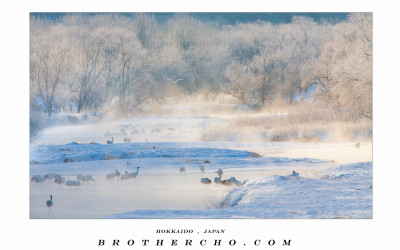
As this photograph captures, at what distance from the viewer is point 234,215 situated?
7.00 metres

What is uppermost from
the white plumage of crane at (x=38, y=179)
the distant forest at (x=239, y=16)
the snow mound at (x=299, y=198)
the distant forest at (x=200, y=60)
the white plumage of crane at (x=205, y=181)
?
the distant forest at (x=239, y=16)

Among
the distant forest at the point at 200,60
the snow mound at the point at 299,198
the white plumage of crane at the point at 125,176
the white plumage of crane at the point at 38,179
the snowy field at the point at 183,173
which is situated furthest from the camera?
the distant forest at the point at 200,60

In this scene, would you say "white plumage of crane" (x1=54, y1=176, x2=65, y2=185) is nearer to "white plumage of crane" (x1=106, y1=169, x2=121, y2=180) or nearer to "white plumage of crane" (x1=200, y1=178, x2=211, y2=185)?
"white plumage of crane" (x1=106, y1=169, x2=121, y2=180)

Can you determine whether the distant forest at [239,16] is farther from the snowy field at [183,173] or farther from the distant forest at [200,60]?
the snowy field at [183,173]

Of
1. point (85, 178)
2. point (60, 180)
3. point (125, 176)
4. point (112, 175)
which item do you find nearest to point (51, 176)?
point (60, 180)

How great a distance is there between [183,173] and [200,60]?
164cm

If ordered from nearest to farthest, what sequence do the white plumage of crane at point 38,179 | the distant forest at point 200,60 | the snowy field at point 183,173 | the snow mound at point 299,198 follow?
1. the snow mound at point 299,198
2. the snowy field at point 183,173
3. the white plumage of crane at point 38,179
4. the distant forest at point 200,60

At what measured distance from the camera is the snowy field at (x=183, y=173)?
24.2 feet

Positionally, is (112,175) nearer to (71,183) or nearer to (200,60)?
(71,183)

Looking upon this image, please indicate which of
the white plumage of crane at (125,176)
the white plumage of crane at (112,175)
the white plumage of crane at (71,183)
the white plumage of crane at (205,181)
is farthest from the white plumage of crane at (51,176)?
the white plumage of crane at (205,181)

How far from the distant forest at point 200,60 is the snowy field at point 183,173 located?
44cm

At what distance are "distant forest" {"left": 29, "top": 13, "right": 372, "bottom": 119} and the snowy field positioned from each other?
44 cm

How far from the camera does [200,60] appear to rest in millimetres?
8422

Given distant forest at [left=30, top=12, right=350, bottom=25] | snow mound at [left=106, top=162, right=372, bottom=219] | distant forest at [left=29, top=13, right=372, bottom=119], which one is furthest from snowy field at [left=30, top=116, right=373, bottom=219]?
distant forest at [left=30, top=12, right=350, bottom=25]
